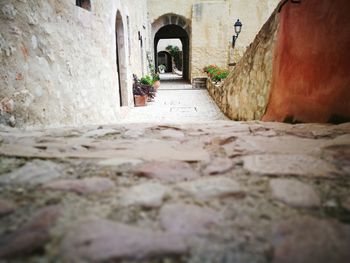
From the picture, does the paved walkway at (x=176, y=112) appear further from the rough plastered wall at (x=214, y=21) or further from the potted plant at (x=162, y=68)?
the potted plant at (x=162, y=68)

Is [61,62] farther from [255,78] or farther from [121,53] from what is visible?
[121,53]

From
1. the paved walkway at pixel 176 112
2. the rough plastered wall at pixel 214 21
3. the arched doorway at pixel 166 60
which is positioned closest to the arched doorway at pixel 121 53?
the paved walkway at pixel 176 112

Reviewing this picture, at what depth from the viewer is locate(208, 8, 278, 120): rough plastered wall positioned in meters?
3.22

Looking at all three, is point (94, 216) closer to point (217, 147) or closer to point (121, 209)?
point (121, 209)

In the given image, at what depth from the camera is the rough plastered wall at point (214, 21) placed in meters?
12.6

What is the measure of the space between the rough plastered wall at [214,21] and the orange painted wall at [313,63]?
10.3 meters

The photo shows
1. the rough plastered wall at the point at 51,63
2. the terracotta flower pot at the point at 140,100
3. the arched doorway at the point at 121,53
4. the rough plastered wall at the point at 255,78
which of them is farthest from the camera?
the terracotta flower pot at the point at 140,100

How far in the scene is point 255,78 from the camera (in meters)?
3.79

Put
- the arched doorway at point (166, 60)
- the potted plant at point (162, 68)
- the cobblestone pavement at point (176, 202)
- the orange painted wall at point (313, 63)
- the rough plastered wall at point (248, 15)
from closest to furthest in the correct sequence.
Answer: the cobblestone pavement at point (176, 202) → the orange painted wall at point (313, 63) → the rough plastered wall at point (248, 15) → the potted plant at point (162, 68) → the arched doorway at point (166, 60)

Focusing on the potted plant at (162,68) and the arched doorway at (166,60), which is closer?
the potted plant at (162,68)

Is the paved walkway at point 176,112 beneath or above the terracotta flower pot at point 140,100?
beneath

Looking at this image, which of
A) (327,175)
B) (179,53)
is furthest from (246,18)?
(327,175)

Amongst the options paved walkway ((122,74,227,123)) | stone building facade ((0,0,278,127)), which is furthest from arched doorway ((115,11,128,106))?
paved walkway ((122,74,227,123))

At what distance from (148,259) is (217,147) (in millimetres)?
977
